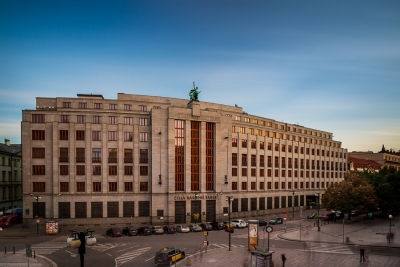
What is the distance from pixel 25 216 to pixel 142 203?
73.4 ft

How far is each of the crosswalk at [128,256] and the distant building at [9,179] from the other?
5753 cm

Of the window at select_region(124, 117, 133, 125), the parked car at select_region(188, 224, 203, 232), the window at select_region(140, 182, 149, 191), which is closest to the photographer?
the parked car at select_region(188, 224, 203, 232)

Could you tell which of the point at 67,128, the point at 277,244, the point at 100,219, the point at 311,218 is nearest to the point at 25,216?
the point at 100,219

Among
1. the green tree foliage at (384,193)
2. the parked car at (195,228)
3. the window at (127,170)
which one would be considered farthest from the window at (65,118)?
the green tree foliage at (384,193)

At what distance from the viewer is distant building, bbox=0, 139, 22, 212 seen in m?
80.8

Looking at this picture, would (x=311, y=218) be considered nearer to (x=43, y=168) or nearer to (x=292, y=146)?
(x=292, y=146)

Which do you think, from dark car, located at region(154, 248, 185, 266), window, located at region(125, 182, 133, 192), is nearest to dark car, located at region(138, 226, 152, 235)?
window, located at region(125, 182, 133, 192)

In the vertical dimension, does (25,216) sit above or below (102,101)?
below

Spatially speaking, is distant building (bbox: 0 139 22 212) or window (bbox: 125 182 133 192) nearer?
window (bbox: 125 182 133 192)

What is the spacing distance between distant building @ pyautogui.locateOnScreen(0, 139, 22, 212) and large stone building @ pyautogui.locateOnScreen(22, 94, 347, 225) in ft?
87.6

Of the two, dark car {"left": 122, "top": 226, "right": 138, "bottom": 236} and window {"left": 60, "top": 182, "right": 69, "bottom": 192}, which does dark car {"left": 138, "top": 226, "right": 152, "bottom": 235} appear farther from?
window {"left": 60, "top": 182, "right": 69, "bottom": 192}

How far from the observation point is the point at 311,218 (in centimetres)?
7269

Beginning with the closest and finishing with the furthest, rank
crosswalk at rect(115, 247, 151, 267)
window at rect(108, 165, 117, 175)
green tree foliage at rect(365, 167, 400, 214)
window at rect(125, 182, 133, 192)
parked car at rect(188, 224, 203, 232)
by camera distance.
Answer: crosswalk at rect(115, 247, 151, 267), parked car at rect(188, 224, 203, 232), window at rect(108, 165, 117, 175), window at rect(125, 182, 133, 192), green tree foliage at rect(365, 167, 400, 214)

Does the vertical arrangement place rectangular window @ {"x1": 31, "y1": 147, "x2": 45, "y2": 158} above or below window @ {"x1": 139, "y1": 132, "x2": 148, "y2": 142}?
below
